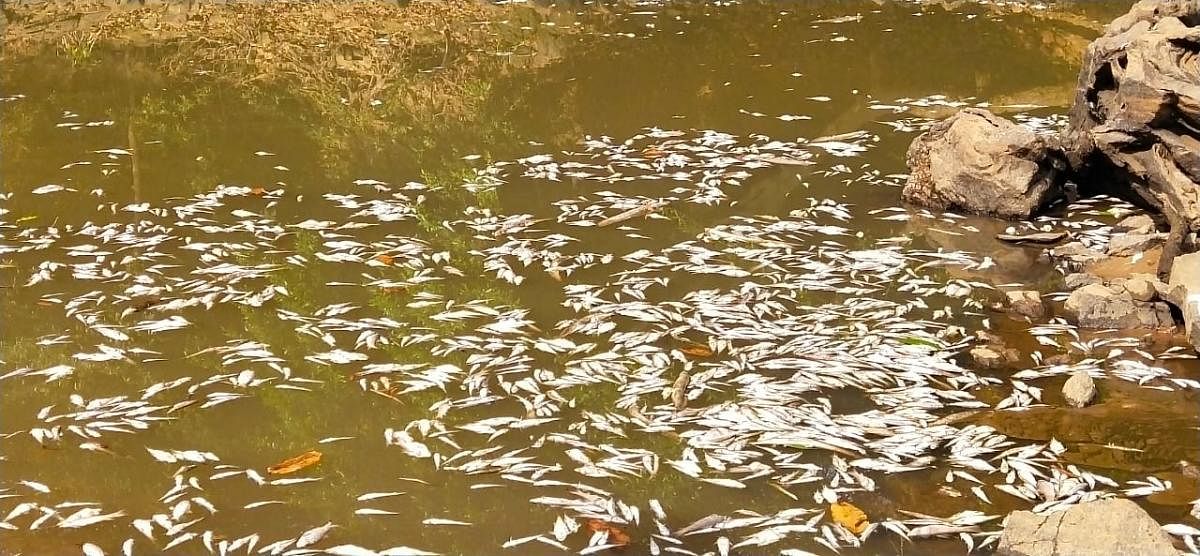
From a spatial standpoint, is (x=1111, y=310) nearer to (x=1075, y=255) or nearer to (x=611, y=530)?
(x=1075, y=255)

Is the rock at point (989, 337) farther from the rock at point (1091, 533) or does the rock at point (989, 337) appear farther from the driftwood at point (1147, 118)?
the rock at point (1091, 533)

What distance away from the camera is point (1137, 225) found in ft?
23.2

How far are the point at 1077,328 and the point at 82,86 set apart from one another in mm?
10635

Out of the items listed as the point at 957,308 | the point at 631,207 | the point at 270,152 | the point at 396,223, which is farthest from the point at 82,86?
the point at 957,308

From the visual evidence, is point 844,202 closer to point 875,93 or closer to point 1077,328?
point 1077,328

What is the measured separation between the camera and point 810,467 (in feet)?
15.3

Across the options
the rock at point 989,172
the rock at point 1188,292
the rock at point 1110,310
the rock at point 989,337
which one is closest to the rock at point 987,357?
the rock at point 989,337

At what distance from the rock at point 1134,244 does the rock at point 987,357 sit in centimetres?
182

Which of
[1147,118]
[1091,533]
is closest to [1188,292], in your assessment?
[1147,118]

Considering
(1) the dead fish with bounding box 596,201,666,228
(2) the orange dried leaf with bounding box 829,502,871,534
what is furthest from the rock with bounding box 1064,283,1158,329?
(1) the dead fish with bounding box 596,201,666,228

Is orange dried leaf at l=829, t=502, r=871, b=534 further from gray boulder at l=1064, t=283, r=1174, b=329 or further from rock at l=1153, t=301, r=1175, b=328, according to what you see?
rock at l=1153, t=301, r=1175, b=328

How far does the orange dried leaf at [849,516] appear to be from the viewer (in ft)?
14.0

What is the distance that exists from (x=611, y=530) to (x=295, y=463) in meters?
1.59

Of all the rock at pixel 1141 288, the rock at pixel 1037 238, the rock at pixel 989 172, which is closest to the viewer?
the rock at pixel 1141 288
